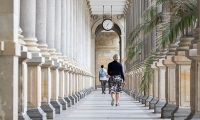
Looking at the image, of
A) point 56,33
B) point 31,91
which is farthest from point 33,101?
point 56,33

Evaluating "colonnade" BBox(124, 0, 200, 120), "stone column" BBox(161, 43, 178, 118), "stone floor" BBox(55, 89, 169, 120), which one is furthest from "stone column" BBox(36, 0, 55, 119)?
"stone column" BBox(161, 43, 178, 118)

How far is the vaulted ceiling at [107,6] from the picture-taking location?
149ft

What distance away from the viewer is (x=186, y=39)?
1136cm

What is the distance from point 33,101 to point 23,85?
1.56 m

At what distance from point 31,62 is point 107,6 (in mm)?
37015

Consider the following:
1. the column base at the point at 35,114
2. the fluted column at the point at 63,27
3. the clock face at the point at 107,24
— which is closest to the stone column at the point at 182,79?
the column base at the point at 35,114

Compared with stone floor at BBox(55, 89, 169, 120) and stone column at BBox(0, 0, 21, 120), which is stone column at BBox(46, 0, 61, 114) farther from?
stone column at BBox(0, 0, 21, 120)

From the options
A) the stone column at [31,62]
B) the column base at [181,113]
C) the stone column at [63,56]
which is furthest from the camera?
the stone column at [63,56]

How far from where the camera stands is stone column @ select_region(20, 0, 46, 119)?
11.4m

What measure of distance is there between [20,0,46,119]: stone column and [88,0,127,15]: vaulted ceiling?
108 ft

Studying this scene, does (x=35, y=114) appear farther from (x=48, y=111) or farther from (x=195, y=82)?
(x=195, y=82)

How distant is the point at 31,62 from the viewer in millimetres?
11445

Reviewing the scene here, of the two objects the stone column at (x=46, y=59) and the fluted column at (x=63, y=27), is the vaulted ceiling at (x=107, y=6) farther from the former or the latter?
the stone column at (x=46, y=59)

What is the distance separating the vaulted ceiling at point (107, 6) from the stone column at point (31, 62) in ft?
108
